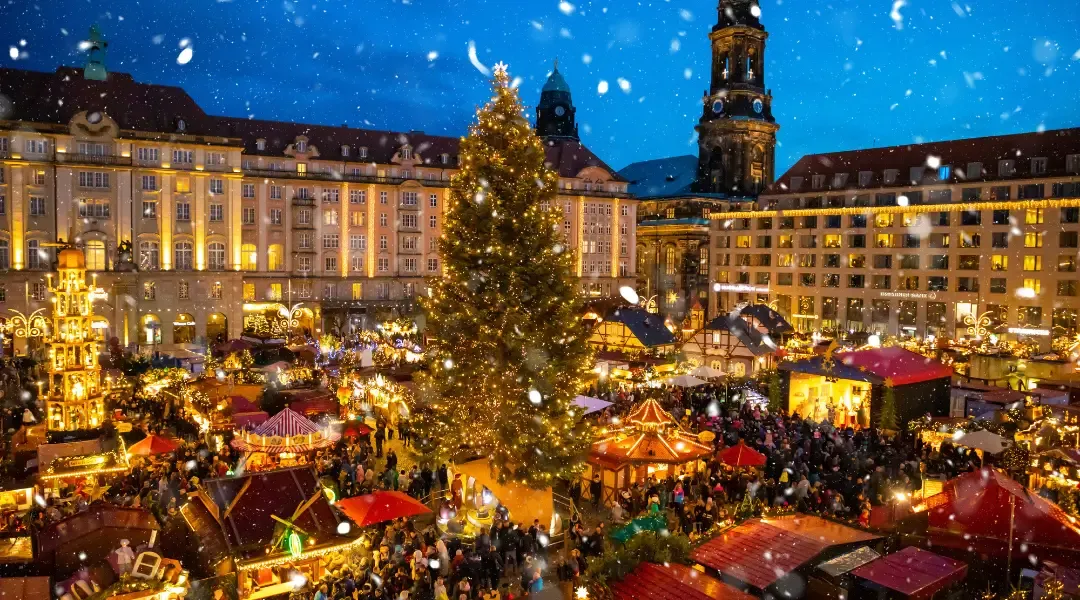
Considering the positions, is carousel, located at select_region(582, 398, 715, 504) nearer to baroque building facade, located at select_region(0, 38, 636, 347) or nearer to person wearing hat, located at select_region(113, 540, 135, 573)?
person wearing hat, located at select_region(113, 540, 135, 573)

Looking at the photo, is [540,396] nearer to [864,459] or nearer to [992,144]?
[864,459]

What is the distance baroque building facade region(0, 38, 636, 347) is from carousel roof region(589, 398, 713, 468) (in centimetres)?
2298

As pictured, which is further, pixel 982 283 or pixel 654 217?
pixel 654 217

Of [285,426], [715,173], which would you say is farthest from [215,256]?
[715,173]

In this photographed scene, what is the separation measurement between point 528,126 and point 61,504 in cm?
1176

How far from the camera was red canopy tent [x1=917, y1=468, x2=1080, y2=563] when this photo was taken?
10.7 m

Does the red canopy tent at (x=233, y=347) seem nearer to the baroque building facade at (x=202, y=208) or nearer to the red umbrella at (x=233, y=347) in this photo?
the red umbrella at (x=233, y=347)

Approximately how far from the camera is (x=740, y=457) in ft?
59.2

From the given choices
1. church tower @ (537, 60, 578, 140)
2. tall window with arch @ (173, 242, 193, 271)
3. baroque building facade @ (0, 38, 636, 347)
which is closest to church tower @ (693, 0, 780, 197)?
church tower @ (537, 60, 578, 140)

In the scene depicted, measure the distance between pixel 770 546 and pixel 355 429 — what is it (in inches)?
542

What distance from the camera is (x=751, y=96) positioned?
221ft

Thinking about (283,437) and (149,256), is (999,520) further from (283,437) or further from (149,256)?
(149,256)

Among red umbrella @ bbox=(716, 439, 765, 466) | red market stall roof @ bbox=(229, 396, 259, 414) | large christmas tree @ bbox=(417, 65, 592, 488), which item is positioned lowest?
red umbrella @ bbox=(716, 439, 765, 466)

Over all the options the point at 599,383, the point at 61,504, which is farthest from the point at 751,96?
the point at 61,504
